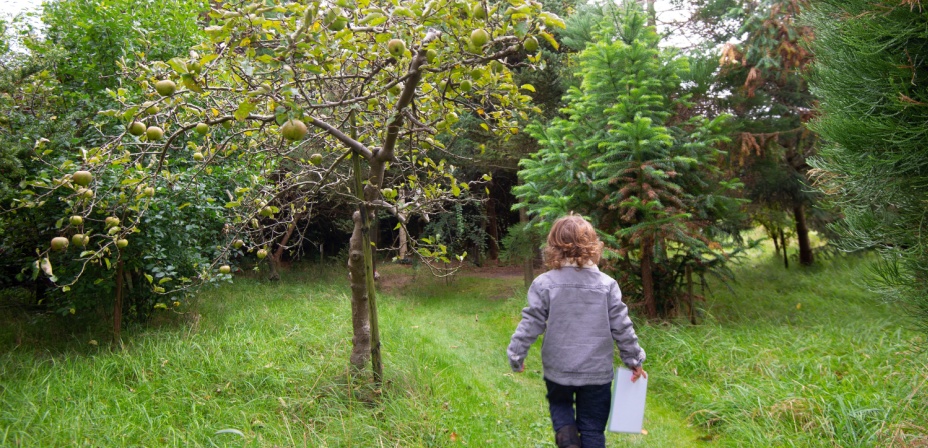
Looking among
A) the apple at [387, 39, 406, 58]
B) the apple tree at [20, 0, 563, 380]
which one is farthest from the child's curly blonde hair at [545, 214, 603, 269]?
the apple at [387, 39, 406, 58]

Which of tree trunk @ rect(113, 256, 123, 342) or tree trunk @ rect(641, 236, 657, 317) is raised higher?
tree trunk @ rect(113, 256, 123, 342)

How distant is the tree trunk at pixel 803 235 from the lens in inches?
322

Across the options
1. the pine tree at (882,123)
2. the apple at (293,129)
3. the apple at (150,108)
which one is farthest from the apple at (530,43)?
the pine tree at (882,123)

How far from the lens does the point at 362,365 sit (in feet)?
11.2

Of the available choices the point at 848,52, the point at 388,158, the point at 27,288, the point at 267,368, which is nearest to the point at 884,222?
the point at 848,52

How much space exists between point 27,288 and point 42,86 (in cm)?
309

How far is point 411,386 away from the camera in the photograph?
3570 millimetres

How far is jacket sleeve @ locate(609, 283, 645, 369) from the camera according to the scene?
259 centimetres

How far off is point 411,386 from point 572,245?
1666 mm

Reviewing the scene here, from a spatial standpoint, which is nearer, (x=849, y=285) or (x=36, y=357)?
(x=36, y=357)

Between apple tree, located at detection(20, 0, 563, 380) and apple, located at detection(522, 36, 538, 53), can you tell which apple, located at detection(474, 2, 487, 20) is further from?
apple, located at detection(522, 36, 538, 53)

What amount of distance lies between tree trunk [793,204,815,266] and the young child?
6965mm

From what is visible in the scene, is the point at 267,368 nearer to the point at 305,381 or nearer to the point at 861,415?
the point at 305,381

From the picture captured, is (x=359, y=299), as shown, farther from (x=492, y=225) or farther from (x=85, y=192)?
(x=492, y=225)
